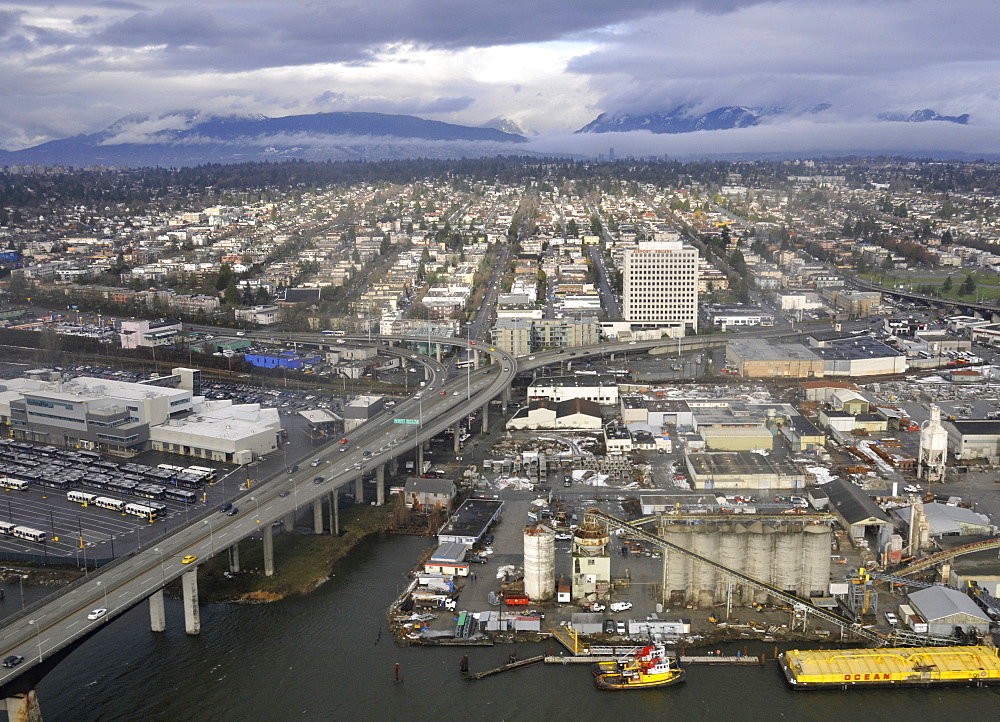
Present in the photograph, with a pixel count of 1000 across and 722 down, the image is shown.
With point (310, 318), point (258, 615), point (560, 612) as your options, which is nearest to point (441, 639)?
point (560, 612)

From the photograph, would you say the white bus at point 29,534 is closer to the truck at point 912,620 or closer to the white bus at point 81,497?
the white bus at point 81,497

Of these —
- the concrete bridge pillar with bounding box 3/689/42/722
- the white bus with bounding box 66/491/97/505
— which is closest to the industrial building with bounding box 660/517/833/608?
the concrete bridge pillar with bounding box 3/689/42/722

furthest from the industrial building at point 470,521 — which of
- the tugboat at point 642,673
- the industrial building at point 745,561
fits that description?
the tugboat at point 642,673

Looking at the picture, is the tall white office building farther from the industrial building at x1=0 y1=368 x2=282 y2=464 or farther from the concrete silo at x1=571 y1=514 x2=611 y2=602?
the concrete silo at x1=571 y1=514 x2=611 y2=602

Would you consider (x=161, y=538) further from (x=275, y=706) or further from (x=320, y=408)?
(x=320, y=408)

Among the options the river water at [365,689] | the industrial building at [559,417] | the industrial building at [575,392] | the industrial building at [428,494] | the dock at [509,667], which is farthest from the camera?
the industrial building at [575,392]

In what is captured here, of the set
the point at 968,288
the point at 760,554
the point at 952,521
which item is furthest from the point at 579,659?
the point at 968,288
